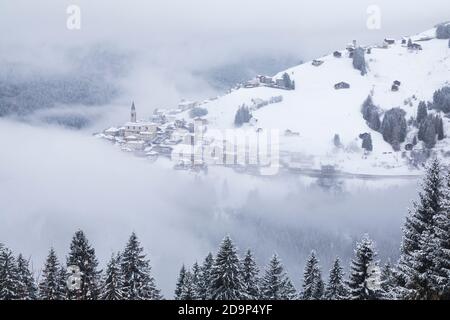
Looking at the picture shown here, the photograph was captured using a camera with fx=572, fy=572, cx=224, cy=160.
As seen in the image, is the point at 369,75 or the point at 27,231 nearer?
the point at 27,231

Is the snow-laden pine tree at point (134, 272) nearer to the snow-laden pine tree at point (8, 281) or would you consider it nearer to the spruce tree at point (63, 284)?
the spruce tree at point (63, 284)

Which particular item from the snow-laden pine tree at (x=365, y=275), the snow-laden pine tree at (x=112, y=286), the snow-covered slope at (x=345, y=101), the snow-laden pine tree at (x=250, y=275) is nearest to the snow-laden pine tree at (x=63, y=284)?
the snow-laden pine tree at (x=112, y=286)

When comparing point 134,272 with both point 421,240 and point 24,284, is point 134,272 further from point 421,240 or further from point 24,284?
point 421,240

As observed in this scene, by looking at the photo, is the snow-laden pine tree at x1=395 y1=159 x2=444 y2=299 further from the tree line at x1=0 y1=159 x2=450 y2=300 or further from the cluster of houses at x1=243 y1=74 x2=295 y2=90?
A: the cluster of houses at x1=243 y1=74 x2=295 y2=90

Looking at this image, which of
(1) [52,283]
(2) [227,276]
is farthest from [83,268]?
(2) [227,276]
